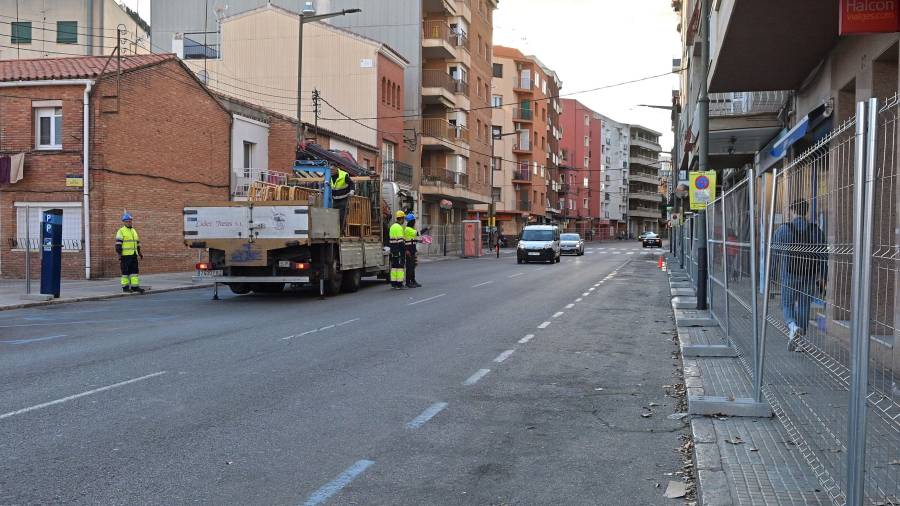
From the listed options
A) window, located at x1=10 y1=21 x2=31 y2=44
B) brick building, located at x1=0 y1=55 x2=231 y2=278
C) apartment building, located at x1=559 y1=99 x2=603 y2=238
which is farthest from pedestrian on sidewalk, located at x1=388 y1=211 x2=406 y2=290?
apartment building, located at x1=559 y1=99 x2=603 y2=238

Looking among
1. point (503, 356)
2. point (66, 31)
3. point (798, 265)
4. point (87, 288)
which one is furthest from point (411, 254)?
point (66, 31)

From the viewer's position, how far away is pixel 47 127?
2398 centimetres

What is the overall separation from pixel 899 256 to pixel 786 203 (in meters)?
2.45

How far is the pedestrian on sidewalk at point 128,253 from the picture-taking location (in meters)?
18.8

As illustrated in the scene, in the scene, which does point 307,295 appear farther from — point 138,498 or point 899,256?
point 899,256

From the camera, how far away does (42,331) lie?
12.3 metres

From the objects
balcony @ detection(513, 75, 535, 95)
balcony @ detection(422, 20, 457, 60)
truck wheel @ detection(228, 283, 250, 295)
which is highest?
balcony @ detection(513, 75, 535, 95)

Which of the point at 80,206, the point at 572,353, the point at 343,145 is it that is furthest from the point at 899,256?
the point at 343,145

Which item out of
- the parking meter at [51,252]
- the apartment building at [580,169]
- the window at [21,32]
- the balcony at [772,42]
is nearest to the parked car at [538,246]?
the balcony at [772,42]

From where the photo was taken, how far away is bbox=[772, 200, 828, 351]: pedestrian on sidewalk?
473 cm

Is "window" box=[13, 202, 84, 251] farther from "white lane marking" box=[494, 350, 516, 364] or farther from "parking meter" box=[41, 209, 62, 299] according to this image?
"white lane marking" box=[494, 350, 516, 364]

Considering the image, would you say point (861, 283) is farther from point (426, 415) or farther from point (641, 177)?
point (641, 177)

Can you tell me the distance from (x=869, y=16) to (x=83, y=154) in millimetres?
21008

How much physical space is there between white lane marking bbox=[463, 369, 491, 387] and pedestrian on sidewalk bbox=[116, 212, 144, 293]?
12589 millimetres
